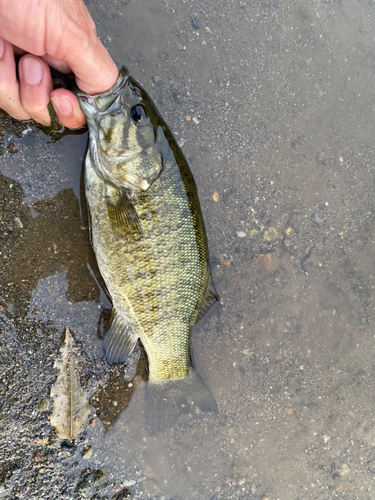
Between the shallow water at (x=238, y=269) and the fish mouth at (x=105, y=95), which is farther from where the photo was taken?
the shallow water at (x=238, y=269)

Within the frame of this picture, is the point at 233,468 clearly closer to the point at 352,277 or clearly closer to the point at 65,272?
the point at 352,277

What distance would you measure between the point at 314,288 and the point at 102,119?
2198mm

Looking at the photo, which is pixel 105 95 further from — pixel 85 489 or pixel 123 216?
pixel 85 489

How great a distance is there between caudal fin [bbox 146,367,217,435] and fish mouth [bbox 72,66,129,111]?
201cm

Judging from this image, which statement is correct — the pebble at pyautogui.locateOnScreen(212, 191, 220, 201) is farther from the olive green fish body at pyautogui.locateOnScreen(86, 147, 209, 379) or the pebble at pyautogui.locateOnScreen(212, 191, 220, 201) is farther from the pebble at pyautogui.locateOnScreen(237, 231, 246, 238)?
the olive green fish body at pyautogui.locateOnScreen(86, 147, 209, 379)

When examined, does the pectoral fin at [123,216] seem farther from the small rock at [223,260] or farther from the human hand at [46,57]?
the small rock at [223,260]

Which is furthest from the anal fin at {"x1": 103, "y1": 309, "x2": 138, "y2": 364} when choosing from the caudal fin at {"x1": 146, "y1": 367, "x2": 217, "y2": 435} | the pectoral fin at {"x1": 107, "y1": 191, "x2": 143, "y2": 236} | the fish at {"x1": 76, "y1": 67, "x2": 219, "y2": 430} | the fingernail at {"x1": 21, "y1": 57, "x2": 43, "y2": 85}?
the fingernail at {"x1": 21, "y1": 57, "x2": 43, "y2": 85}

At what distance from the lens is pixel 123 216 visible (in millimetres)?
2174

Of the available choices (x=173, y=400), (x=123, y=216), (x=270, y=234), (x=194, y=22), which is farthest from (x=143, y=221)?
(x=194, y=22)

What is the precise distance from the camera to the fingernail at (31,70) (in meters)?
1.96

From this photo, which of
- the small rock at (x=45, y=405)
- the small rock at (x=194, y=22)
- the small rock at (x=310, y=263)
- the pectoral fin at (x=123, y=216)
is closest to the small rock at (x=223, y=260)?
the small rock at (x=310, y=263)

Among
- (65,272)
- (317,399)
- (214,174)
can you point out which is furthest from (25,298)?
(317,399)

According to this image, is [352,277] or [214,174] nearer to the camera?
[214,174]

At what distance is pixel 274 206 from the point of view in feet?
9.31
